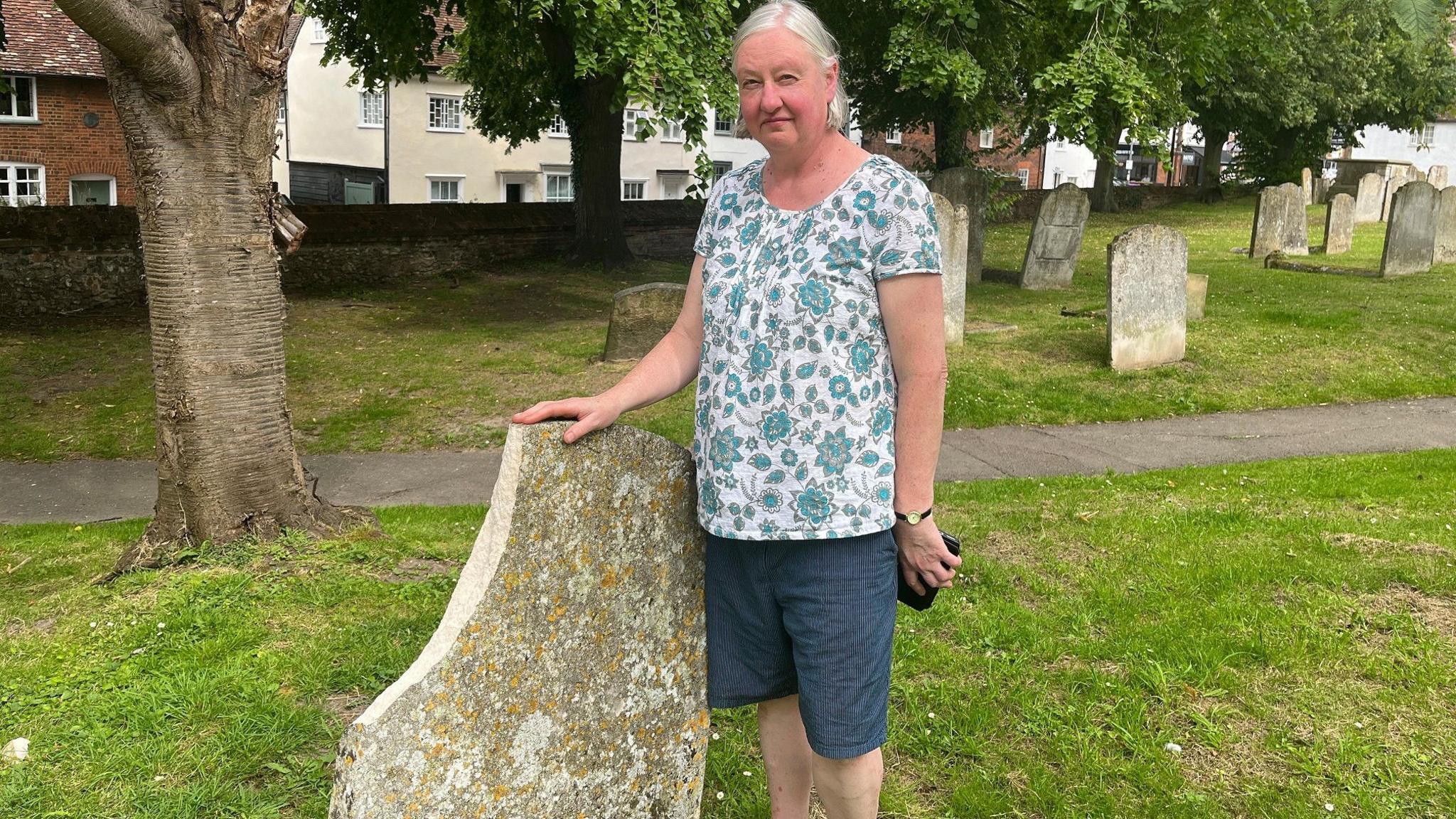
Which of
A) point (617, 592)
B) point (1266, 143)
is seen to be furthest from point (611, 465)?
point (1266, 143)

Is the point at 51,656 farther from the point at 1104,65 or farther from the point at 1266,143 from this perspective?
the point at 1266,143

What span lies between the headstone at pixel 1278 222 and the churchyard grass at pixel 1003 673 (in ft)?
58.6

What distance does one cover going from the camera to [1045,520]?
6762 millimetres

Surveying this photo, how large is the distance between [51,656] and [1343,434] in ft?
31.1

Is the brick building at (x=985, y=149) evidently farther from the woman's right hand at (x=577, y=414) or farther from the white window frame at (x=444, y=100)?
the woman's right hand at (x=577, y=414)

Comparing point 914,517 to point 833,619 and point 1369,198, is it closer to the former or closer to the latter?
point 833,619

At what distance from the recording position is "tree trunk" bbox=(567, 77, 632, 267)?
2011 centimetres

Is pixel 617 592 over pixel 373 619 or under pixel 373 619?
over

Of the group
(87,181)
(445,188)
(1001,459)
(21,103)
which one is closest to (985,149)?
(445,188)

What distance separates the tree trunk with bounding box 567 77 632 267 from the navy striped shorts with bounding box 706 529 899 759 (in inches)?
711

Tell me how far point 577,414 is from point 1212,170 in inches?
1650

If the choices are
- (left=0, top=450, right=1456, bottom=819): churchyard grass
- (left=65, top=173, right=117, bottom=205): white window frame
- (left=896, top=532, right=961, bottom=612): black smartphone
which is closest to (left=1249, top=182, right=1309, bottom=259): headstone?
(left=0, top=450, right=1456, bottom=819): churchyard grass

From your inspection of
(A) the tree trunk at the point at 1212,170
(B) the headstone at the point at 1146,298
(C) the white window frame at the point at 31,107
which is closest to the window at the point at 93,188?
(C) the white window frame at the point at 31,107

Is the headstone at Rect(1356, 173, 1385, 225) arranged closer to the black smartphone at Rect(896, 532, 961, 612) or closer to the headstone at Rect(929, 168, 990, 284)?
the headstone at Rect(929, 168, 990, 284)
